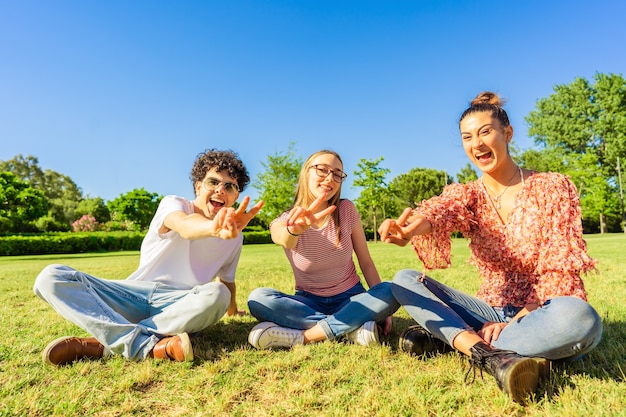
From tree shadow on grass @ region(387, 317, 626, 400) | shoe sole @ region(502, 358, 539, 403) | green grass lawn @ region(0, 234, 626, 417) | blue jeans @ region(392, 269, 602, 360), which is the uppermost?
blue jeans @ region(392, 269, 602, 360)

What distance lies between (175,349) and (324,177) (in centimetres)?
178

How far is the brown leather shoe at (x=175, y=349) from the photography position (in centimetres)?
287

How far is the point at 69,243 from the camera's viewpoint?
2966 cm

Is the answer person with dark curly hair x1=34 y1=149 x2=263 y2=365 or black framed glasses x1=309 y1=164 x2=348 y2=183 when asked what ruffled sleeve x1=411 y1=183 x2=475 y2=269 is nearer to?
black framed glasses x1=309 y1=164 x2=348 y2=183

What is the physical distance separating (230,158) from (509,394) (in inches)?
113

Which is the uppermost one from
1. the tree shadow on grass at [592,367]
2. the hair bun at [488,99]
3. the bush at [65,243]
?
the hair bun at [488,99]

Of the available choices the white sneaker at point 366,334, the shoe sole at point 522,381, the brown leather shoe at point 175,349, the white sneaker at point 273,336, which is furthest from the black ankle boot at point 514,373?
the brown leather shoe at point 175,349

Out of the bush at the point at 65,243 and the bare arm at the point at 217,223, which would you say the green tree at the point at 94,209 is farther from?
the bare arm at the point at 217,223

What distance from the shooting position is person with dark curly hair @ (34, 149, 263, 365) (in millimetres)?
2912

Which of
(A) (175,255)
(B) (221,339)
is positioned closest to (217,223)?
(A) (175,255)

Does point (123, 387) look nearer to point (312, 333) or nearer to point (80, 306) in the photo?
point (80, 306)

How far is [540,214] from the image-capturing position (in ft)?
9.05

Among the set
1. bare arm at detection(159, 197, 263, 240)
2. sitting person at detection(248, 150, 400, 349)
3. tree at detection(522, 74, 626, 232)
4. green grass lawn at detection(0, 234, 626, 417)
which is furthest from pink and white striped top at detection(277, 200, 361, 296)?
tree at detection(522, 74, 626, 232)

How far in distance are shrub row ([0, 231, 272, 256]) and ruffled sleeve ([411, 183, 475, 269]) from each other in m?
32.0
